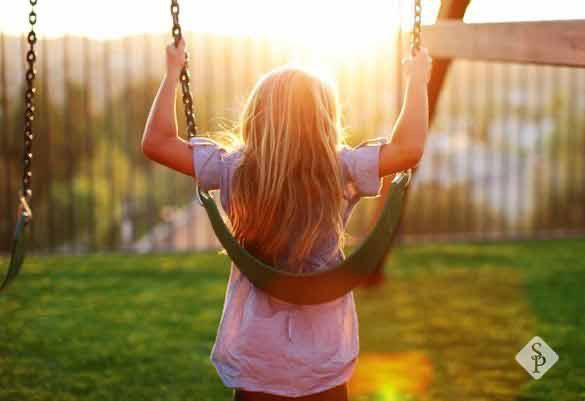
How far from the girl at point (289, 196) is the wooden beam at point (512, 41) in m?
0.93

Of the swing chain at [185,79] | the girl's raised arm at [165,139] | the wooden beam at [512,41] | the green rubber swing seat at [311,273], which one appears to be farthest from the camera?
the wooden beam at [512,41]

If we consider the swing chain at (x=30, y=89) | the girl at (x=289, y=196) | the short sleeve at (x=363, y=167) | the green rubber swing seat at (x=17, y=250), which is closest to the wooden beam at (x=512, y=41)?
the girl at (x=289, y=196)

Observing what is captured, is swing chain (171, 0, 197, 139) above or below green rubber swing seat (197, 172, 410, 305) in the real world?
above

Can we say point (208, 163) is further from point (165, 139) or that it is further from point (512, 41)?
point (512, 41)

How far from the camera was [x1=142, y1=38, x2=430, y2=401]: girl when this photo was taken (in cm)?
184

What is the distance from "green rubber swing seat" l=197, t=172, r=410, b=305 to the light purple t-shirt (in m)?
0.07

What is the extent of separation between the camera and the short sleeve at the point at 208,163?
193cm

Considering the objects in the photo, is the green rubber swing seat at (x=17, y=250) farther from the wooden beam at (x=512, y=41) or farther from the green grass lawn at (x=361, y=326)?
the wooden beam at (x=512, y=41)

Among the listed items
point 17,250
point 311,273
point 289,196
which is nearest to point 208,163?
point 289,196

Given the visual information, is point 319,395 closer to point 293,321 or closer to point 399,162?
point 293,321
